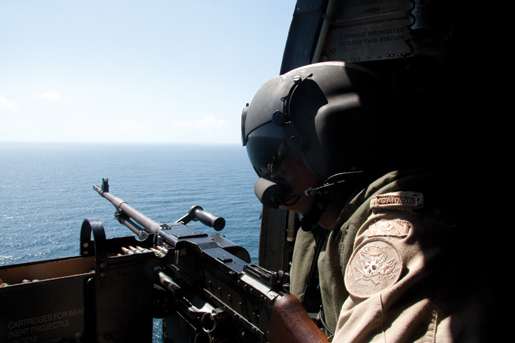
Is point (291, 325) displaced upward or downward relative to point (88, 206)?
upward

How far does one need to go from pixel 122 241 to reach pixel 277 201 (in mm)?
1998

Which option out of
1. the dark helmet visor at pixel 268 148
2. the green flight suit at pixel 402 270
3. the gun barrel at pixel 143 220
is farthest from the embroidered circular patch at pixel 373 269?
the gun barrel at pixel 143 220

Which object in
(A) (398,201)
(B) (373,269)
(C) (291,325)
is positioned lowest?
(C) (291,325)

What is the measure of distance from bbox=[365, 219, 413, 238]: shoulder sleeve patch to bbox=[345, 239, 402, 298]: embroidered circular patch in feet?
0.09

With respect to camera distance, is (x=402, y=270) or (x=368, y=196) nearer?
(x=402, y=270)

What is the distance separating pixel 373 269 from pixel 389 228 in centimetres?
13

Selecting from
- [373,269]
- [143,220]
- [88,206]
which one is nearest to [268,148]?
[373,269]

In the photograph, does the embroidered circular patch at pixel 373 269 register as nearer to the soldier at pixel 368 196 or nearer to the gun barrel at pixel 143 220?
the soldier at pixel 368 196

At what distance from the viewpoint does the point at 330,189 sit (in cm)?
164

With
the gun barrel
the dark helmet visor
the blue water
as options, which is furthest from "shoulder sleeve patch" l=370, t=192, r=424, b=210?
the blue water

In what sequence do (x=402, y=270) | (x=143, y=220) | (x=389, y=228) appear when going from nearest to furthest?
1. (x=402, y=270)
2. (x=389, y=228)
3. (x=143, y=220)

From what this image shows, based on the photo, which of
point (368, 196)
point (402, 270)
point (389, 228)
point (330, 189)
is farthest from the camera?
point (330, 189)

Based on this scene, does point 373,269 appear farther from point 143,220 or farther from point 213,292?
point 143,220

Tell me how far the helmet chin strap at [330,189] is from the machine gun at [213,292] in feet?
A: 1.19
